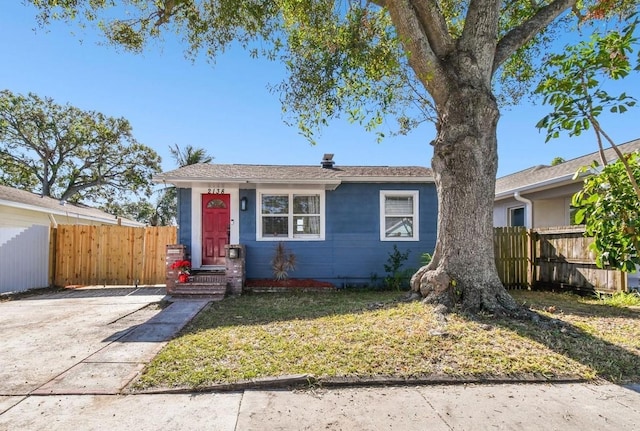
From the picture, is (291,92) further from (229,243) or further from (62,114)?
(62,114)

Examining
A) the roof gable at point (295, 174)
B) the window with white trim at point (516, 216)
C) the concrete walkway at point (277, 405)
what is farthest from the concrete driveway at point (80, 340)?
the window with white trim at point (516, 216)

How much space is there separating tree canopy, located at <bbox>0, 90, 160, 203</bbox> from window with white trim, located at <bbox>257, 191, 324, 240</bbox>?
19.7 m

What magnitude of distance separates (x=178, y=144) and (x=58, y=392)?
18885mm

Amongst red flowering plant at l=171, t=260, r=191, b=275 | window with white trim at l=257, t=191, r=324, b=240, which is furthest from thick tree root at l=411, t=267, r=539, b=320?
red flowering plant at l=171, t=260, r=191, b=275

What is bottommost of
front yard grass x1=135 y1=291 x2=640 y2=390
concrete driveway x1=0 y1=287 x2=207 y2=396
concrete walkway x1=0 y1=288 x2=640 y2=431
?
concrete driveway x1=0 y1=287 x2=207 y2=396

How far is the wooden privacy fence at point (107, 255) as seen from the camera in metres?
10.7

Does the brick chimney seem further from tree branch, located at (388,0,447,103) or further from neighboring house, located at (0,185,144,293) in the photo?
neighboring house, located at (0,185,144,293)

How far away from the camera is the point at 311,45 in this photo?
7.34m

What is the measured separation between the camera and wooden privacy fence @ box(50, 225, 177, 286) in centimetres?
1070

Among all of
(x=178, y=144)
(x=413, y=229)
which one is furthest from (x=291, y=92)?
(x=178, y=144)

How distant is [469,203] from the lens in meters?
5.50

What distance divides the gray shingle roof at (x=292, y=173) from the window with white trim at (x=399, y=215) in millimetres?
499

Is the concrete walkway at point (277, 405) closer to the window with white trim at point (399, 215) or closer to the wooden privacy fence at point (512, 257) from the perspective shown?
the window with white trim at point (399, 215)

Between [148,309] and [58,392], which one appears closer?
[58,392]
